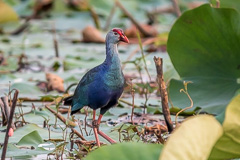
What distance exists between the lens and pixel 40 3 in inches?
354

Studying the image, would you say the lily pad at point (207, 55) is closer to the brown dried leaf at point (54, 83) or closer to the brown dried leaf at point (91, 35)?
the brown dried leaf at point (54, 83)

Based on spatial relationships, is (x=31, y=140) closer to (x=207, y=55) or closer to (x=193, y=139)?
(x=207, y=55)

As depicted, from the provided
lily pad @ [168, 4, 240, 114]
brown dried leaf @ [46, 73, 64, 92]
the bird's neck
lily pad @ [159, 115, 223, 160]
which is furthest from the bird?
brown dried leaf @ [46, 73, 64, 92]

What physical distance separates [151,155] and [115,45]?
4.30ft

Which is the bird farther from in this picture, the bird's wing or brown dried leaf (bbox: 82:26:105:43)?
brown dried leaf (bbox: 82:26:105:43)


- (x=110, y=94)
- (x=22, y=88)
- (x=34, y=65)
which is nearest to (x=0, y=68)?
(x=34, y=65)

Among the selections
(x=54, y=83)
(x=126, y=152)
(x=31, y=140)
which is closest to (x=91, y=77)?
(x=31, y=140)

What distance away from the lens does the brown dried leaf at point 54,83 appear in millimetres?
4780

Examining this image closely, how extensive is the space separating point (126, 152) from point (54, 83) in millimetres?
2891

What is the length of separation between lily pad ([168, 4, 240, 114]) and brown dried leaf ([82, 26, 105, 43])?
137 inches

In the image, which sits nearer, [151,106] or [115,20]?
[151,106]

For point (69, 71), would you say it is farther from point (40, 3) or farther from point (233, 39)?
point (40, 3)

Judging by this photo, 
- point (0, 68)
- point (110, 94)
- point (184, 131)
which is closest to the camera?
point (184, 131)

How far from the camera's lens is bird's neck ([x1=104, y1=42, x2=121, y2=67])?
10.3 feet
